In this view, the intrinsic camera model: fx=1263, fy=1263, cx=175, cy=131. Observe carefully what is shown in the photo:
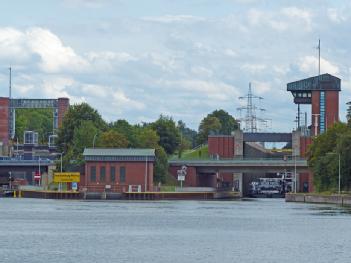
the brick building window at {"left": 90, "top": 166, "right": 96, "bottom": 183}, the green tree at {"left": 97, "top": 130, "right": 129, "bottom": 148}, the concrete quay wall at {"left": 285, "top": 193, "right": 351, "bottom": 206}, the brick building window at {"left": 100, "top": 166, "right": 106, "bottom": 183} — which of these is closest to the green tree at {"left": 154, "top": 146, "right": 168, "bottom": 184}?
the green tree at {"left": 97, "top": 130, "right": 129, "bottom": 148}

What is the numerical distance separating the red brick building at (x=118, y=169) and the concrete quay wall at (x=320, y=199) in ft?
66.2

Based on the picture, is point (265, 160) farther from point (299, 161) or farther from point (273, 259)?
point (273, 259)

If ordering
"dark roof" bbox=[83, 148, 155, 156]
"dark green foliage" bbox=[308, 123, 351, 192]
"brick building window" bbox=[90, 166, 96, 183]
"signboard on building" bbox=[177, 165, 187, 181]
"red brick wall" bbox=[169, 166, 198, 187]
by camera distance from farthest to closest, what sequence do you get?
"red brick wall" bbox=[169, 166, 198, 187]
"signboard on building" bbox=[177, 165, 187, 181]
"brick building window" bbox=[90, 166, 96, 183]
"dark roof" bbox=[83, 148, 155, 156]
"dark green foliage" bbox=[308, 123, 351, 192]

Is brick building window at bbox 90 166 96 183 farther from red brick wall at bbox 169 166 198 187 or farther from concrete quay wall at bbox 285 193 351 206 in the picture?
concrete quay wall at bbox 285 193 351 206

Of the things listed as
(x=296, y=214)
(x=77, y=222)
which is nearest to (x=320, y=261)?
(x=77, y=222)

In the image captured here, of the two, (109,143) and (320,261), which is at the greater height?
(109,143)

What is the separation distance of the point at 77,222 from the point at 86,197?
7077cm

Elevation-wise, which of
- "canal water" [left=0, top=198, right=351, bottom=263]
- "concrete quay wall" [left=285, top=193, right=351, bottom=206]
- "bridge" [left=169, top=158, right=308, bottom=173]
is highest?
"bridge" [left=169, top=158, right=308, bottom=173]

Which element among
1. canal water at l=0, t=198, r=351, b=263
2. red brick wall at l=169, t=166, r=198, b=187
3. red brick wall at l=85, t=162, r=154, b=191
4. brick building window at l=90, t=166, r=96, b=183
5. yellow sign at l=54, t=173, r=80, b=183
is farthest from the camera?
red brick wall at l=169, t=166, r=198, b=187

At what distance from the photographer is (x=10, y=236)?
85.2m

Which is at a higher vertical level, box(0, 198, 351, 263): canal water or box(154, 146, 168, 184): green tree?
box(154, 146, 168, 184): green tree

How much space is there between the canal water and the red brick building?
49.3 meters

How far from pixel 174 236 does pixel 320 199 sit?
74063 mm

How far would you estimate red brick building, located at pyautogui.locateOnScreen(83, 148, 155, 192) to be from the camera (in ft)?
572
